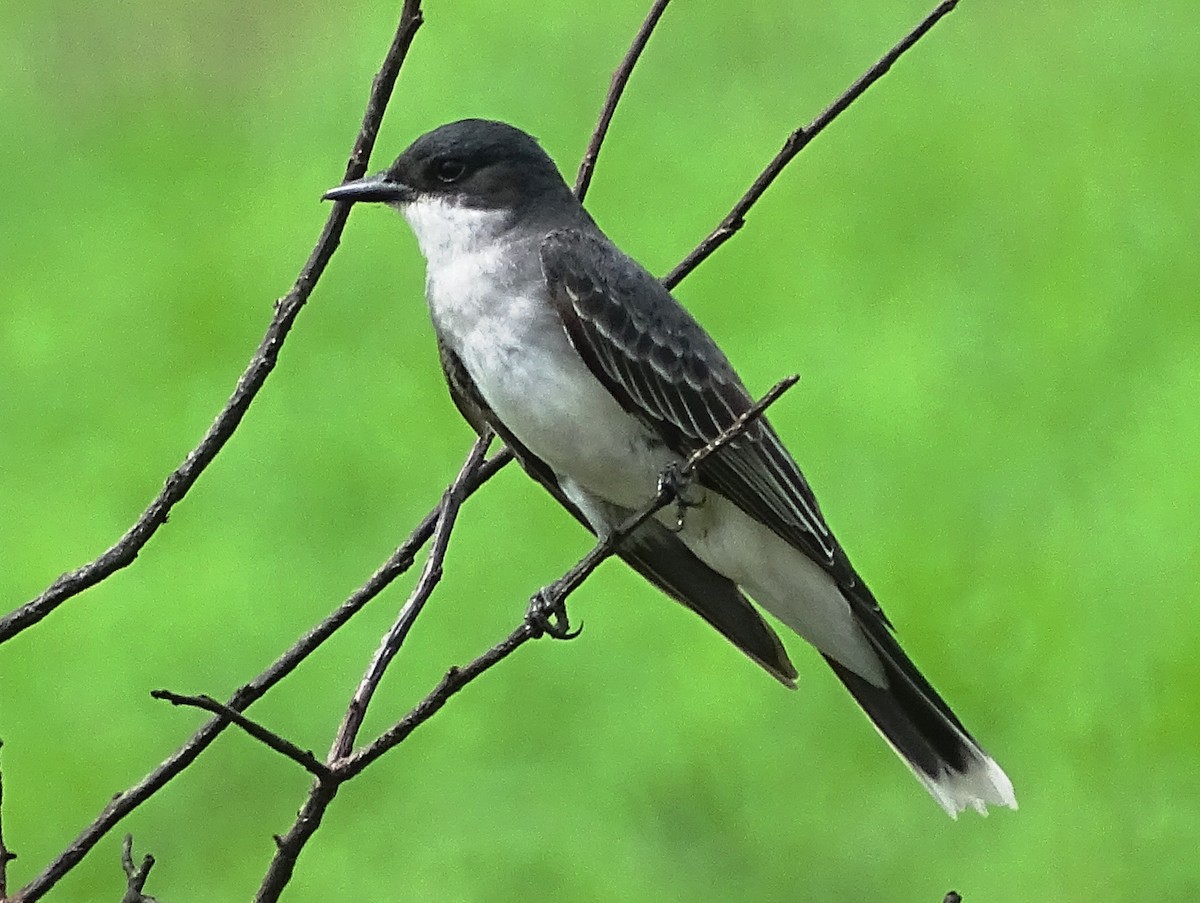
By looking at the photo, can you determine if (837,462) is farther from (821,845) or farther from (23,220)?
Result: (23,220)

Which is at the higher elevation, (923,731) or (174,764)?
(923,731)

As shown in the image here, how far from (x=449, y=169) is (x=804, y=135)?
38.4 inches

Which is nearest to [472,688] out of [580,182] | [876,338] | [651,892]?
[651,892]

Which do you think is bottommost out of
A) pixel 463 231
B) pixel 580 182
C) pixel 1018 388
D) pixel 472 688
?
pixel 580 182

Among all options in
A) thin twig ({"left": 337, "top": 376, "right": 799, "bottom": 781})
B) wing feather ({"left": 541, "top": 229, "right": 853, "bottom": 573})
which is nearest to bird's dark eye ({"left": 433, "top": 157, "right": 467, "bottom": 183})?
wing feather ({"left": 541, "top": 229, "right": 853, "bottom": 573})

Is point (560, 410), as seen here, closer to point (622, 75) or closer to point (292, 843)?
point (622, 75)

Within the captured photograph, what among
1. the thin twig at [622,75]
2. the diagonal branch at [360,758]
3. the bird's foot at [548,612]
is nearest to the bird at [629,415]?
the bird's foot at [548,612]

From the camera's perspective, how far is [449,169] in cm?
343

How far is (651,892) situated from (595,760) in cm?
42

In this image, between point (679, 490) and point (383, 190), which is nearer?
point (679, 490)

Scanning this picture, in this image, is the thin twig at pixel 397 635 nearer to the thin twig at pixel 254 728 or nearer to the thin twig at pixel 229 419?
the thin twig at pixel 254 728

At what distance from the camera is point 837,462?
240 inches

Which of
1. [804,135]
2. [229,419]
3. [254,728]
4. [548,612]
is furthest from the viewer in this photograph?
[548,612]

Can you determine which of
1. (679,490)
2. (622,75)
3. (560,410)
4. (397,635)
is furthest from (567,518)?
(397,635)
